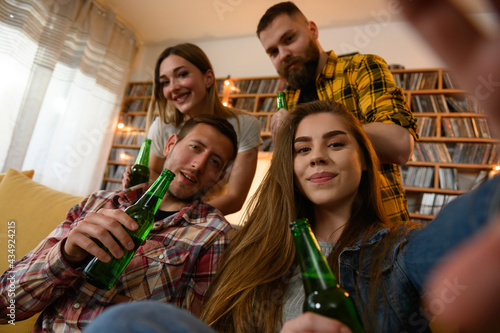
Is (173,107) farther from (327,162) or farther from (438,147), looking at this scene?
(438,147)

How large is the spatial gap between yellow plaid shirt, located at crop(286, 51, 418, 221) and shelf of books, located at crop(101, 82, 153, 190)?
3.25 m

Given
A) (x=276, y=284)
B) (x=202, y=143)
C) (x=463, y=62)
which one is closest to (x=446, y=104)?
(x=202, y=143)

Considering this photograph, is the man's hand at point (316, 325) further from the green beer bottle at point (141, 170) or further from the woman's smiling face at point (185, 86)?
the woman's smiling face at point (185, 86)

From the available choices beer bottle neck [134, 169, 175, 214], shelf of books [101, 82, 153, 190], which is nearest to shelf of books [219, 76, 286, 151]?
shelf of books [101, 82, 153, 190]

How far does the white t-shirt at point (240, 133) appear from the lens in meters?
1.66

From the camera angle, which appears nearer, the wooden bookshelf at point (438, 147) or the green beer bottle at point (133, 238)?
the green beer bottle at point (133, 238)

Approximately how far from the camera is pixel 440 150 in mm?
3062

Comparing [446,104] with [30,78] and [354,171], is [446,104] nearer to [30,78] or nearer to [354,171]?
[354,171]

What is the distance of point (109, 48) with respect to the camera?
4.23m

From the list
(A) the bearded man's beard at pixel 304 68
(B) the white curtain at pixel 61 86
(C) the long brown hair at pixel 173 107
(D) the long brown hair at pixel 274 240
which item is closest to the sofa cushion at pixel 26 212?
(C) the long brown hair at pixel 173 107

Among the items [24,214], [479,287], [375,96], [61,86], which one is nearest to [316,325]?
[479,287]

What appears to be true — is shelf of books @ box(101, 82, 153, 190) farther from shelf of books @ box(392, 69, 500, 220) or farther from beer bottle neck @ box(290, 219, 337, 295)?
beer bottle neck @ box(290, 219, 337, 295)

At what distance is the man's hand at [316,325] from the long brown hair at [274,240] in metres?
0.34

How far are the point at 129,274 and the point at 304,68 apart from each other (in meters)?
1.15
